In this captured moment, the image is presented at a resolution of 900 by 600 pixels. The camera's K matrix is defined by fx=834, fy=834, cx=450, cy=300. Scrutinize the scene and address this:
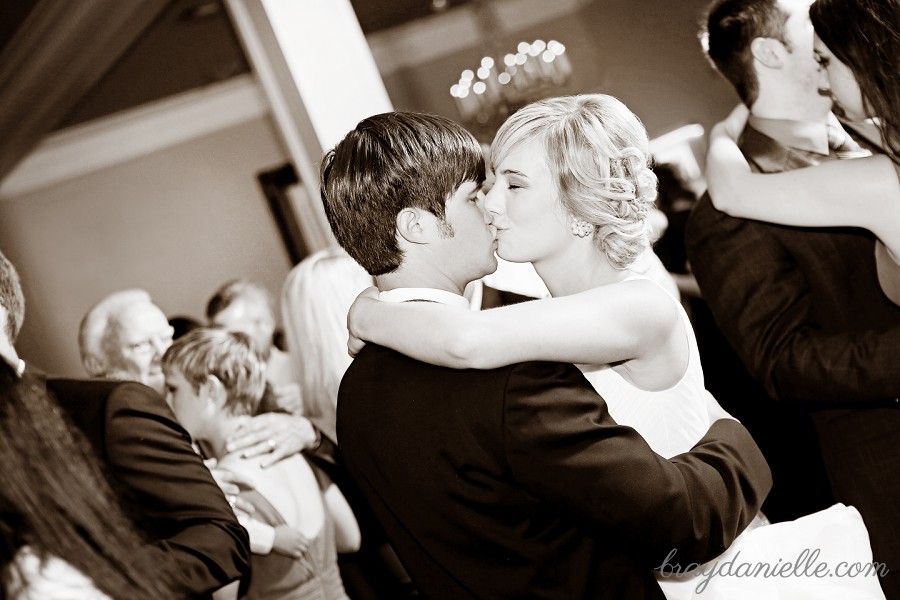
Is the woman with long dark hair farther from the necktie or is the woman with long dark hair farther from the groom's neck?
the necktie

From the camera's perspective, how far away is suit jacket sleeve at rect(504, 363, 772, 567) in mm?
1162

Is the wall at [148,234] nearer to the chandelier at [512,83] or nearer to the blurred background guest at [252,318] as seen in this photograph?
the chandelier at [512,83]

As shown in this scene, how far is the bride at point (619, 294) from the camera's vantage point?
52.7 inches

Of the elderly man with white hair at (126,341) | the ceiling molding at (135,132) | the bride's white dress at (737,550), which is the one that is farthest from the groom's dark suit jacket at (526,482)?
the ceiling molding at (135,132)

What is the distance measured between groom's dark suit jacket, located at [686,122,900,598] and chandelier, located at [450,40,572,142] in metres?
3.62

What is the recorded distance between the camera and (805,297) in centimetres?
195

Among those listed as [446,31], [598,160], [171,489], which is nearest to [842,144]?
[598,160]

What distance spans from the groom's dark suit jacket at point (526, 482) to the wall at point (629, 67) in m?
5.52

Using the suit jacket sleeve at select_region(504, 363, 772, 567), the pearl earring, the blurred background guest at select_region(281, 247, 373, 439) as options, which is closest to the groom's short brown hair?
the pearl earring

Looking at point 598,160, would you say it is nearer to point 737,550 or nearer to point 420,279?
point 420,279

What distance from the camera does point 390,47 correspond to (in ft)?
22.1

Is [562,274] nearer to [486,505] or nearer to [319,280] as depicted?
[486,505]

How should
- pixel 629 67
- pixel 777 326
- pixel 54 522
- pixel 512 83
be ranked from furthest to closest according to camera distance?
1. pixel 629 67
2. pixel 512 83
3. pixel 777 326
4. pixel 54 522

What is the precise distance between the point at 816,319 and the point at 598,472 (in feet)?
3.47
